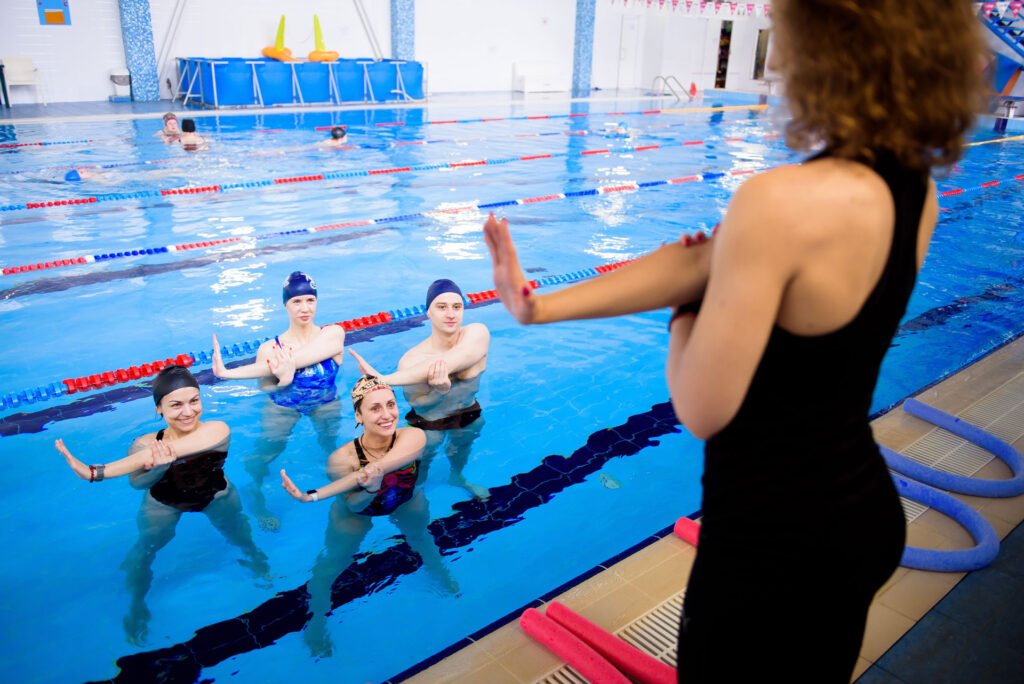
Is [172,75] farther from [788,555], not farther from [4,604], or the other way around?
[788,555]

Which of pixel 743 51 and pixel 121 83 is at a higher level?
pixel 743 51

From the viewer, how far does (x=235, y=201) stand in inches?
362

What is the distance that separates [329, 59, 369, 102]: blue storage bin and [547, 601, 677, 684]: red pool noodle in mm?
17409

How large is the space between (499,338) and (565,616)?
334 centimetres

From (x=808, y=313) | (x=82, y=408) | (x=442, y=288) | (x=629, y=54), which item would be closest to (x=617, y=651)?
(x=808, y=313)

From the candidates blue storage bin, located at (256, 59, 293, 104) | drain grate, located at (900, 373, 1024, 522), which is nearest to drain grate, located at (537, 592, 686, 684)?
drain grate, located at (900, 373, 1024, 522)

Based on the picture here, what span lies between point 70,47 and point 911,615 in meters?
→ 18.8

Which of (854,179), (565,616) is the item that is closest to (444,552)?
(565,616)

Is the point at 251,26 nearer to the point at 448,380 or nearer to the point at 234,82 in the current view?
the point at 234,82

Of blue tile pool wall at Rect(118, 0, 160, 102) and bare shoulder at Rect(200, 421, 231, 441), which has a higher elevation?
blue tile pool wall at Rect(118, 0, 160, 102)

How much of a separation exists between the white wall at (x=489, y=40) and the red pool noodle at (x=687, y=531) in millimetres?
20635

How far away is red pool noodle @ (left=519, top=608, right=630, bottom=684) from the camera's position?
2090 millimetres

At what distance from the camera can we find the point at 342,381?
4844 millimetres

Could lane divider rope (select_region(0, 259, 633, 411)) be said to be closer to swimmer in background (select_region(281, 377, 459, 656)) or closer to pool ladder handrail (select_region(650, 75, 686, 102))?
swimmer in background (select_region(281, 377, 459, 656))
